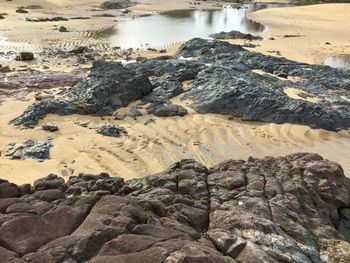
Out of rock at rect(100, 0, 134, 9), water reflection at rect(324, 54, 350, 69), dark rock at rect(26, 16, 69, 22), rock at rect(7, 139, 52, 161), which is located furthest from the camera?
rock at rect(100, 0, 134, 9)

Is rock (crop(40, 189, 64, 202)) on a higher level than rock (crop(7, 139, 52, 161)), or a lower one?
higher

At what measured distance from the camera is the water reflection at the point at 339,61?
21.9 meters

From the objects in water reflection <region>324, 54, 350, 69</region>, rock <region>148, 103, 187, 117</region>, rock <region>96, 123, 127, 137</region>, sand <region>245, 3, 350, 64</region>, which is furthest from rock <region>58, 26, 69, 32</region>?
rock <region>96, 123, 127, 137</region>

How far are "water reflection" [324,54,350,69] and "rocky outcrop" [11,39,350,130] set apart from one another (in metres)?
5.44

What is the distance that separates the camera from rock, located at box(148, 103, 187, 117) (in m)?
12.6

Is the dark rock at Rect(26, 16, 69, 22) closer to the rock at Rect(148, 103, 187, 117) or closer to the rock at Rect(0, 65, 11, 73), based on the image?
the rock at Rect(0, 65, 11, 73)

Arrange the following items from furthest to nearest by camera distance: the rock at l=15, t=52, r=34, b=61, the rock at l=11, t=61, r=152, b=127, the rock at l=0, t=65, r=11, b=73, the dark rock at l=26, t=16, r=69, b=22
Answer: the dark rock at l=26, t=16, r=69, b=22, the rock at l=15, t=52, r=34, b=61, the rock at l=0, t=65, r=11, b=73, the rock at l=11, t=61, r=152, b=127

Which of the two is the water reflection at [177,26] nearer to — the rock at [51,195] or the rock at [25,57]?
the rock at [25,57]

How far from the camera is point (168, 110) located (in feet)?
41.6

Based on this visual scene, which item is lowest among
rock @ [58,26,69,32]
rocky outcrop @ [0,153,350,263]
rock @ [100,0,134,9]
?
rock @ [100,0,134,9]

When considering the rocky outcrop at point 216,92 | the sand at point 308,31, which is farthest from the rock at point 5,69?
the sand at point 308,31

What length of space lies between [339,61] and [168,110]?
13.9 m

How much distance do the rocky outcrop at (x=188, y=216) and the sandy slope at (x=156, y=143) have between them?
281cm

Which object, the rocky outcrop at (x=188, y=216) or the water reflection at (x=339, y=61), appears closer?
the rocky outcrop at (x=188, y=216)
